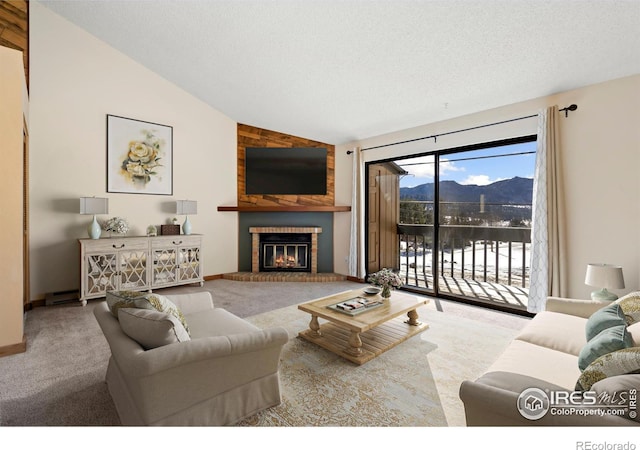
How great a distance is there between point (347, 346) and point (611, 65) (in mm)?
3504

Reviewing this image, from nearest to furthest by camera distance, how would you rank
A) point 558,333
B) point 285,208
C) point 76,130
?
point 558,333, point 76,130, point 285,208

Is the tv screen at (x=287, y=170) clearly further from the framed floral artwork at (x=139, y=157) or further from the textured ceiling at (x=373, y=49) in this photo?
the framed floral artwork at (x=139, y=157)

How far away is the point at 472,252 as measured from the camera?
4.66 metres

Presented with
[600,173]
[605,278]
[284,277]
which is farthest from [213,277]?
[600,173]

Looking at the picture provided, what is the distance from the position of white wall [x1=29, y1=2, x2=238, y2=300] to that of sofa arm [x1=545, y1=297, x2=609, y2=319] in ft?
16.5

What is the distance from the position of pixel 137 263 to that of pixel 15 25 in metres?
3.17

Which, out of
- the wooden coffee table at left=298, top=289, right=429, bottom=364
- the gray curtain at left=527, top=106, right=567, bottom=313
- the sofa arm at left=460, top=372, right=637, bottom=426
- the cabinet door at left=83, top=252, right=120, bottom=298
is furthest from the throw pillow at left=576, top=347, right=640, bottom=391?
the cabinet door at left=83, top=252, right=120, bottom=298

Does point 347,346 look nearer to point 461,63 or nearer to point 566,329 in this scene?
point 566,329

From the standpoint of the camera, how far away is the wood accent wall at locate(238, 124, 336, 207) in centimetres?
568

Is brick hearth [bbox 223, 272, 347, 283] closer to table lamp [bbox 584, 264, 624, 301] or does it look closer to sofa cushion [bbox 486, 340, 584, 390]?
table lamp [bbox 584, 264, 624, 301]

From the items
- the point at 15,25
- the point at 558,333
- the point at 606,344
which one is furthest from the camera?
the point at 15,25

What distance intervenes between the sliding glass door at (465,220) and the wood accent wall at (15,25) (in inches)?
198

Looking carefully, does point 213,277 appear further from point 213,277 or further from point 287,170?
point 287,170

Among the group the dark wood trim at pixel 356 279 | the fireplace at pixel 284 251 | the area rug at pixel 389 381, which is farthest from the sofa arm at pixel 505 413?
the fireplace at pixel 284 251
